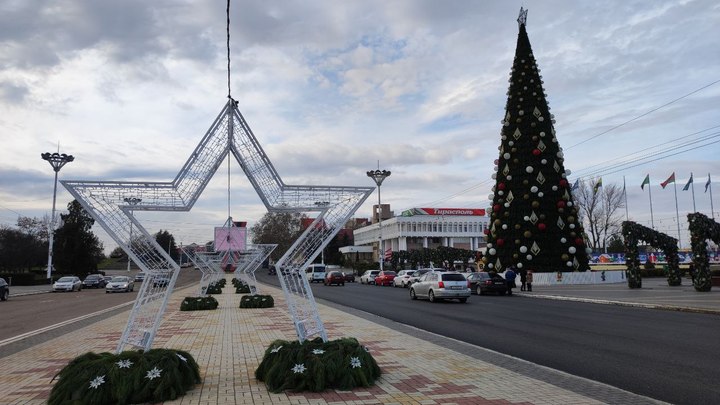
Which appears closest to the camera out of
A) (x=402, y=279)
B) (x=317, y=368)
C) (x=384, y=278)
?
(x=317, y=368)

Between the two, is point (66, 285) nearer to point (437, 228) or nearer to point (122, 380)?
point (122, 380)

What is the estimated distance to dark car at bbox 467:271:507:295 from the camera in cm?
3033

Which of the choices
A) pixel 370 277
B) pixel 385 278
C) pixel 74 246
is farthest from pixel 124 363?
pixel 74 246

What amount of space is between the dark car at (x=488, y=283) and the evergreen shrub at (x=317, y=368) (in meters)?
24.0

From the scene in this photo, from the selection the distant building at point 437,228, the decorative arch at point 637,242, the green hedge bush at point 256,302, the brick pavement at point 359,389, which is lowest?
the brick pavement at point 359,389

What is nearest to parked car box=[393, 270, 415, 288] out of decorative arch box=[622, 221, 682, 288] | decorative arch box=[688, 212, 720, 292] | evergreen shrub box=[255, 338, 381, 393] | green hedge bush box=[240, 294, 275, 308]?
decorative arch box=[622, 221, 682, 288]

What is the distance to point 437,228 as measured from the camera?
343 feet

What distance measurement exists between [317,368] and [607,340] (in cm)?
823

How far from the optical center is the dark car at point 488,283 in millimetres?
30328

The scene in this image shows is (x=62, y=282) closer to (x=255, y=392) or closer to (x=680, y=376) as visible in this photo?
(x=255, y=392)

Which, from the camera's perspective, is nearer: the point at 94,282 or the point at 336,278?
the point at 336,278

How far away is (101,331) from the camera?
14.3 meters

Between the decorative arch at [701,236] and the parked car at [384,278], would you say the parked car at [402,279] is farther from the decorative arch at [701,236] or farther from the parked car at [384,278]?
the decorative arch at [701,236]

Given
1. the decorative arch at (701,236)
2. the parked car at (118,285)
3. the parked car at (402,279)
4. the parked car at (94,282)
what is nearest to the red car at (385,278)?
the parked car at (402,279)
